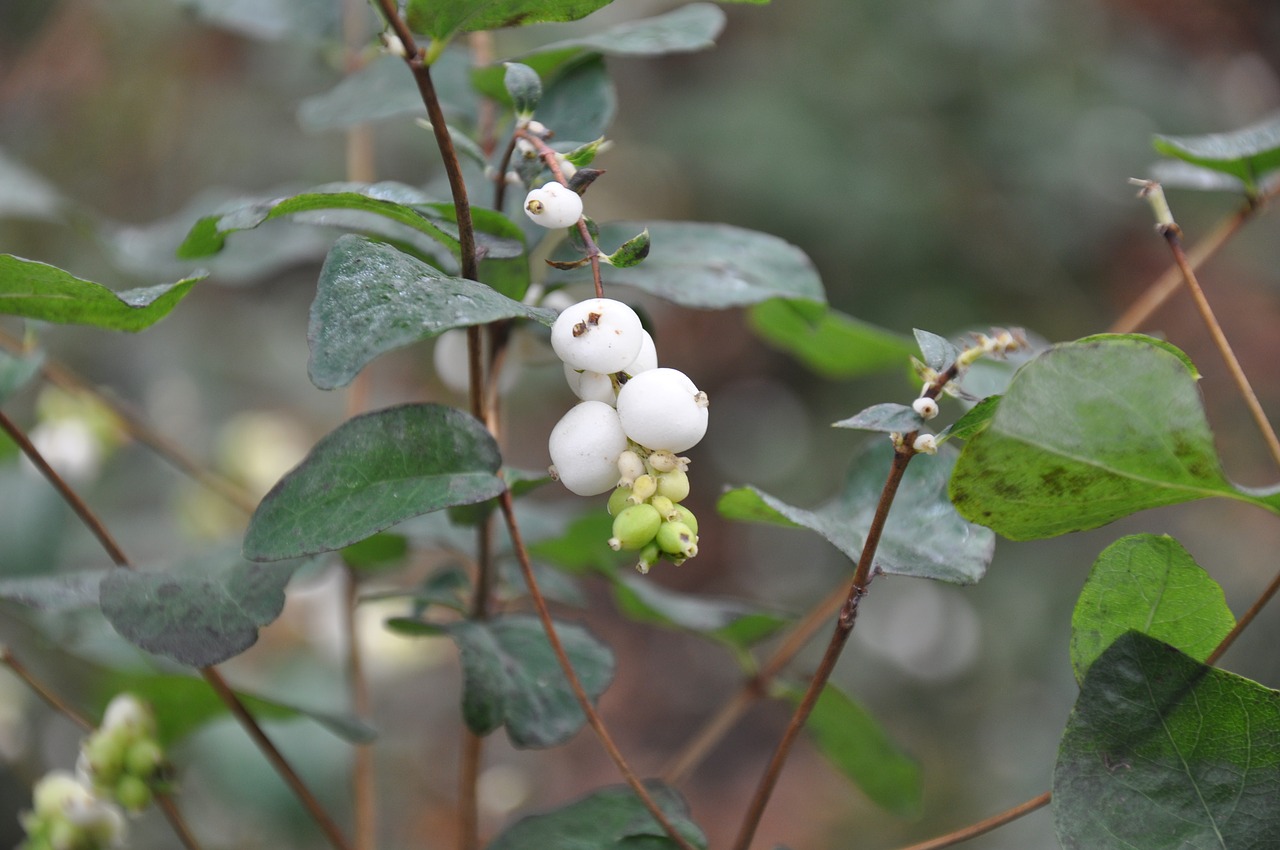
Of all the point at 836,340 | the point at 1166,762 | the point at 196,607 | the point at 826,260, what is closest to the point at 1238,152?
the point at 836,340

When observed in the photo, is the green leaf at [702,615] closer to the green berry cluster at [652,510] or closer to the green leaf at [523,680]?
the green leaf at [523,680]

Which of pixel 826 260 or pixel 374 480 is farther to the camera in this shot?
pixel 826 260

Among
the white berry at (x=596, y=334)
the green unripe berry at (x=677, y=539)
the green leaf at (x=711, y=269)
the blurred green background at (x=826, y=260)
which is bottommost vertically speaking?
the blurred green background at (x=826, y=260)

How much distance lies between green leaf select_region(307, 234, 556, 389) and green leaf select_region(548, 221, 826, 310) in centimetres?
14

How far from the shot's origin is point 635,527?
0.41 meters

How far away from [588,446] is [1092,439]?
0.19m

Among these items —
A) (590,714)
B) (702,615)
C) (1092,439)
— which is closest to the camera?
(1092,439)

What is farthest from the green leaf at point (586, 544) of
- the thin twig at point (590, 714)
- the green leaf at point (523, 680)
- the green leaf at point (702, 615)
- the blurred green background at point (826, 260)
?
the blurred green background at point (826, 260)

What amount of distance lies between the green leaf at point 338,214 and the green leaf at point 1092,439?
0.80ft

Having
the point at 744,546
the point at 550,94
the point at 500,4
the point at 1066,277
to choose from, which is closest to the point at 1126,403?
the point at 500,4

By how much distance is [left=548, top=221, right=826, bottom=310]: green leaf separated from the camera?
563 millimetres

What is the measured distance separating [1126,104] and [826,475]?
105cm

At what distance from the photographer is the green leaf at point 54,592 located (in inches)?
22.2

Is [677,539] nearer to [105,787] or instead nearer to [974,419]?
[974,419]
